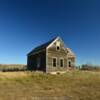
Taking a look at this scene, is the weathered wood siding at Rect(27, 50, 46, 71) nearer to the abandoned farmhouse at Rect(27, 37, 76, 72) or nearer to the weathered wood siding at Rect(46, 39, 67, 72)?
Result: the abandoned farmhouse at Rect(27, 37, 76, 72)

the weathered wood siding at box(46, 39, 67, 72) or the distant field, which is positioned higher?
the weathered wood siding at box(46, 39, 67, 72)

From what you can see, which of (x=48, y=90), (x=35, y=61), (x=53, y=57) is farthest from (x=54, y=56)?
(x=48, y=90)

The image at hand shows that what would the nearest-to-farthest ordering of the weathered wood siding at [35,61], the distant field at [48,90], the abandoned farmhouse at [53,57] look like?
the distant field at [48,90]
the abandoned farmhouse at [53,57]
the weathered wood siding at [35,61]

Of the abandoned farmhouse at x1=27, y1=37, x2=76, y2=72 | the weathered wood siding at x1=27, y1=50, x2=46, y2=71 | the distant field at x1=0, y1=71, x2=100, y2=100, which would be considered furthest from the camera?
the weathered wood siding at x1=27, y1=50, x2=46, y2=71

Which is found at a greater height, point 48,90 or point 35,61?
point 35,61

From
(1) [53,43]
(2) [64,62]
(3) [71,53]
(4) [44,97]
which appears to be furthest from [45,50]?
(4) [44,97]

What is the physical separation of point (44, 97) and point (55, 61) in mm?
20396

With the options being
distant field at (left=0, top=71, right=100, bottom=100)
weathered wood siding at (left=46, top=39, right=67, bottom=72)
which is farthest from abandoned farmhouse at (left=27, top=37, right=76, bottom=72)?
distant field at (left=0, top=71, right=100, bottom=100)

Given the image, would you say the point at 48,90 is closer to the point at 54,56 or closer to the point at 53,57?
the point at 53,57

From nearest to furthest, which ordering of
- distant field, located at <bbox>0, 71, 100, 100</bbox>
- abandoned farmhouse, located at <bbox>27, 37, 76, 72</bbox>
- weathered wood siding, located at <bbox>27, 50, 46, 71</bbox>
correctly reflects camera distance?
1. distant field, located at <bbox>0, 71, 100, 100</bbox>
2. abandoned farmhouse, located at <bbox>27, 37, 76, 72</bbox>
3. weathered wood siding, located at <bbox>27, 50, 46, 71</bbox>

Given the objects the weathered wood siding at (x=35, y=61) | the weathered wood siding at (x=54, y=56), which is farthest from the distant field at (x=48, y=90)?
the weathered wood siding at (x=35, y=61)

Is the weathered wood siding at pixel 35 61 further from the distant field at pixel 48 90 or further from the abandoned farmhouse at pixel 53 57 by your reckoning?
the distant field at pixel 48 90

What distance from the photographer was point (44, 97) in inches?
629

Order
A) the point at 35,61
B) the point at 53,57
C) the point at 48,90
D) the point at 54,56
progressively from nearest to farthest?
the point at 48,90 < the point at 53,57 < the point at 54,56 < the point at 35,61
